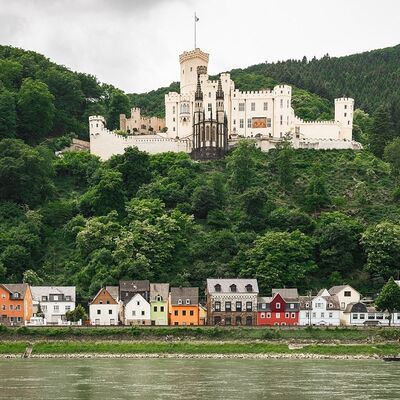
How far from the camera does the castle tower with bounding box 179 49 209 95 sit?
391 feet

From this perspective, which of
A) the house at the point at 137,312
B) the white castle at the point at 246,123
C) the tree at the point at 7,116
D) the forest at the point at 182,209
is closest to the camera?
the house at the point at 137,312

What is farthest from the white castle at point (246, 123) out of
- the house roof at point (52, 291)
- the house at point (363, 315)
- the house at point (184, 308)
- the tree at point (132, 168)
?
the house at point (363, 315)

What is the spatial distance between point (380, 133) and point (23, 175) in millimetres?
50310

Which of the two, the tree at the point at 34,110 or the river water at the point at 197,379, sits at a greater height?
the tree at the point at 34,110

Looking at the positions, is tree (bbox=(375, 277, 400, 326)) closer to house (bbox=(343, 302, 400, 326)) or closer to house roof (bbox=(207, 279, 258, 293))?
house (bbox=(343, 302, 400, 326))

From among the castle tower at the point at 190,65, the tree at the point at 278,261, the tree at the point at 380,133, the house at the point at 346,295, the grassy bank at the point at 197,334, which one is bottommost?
the grassy bank at the point at 197,334

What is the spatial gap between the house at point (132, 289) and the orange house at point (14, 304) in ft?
27.2

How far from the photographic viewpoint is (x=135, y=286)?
76.5 meters

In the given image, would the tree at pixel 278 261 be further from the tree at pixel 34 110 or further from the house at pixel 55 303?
the tree at pixel 34 110

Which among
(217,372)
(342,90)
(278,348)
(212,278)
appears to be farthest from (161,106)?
(217,372)

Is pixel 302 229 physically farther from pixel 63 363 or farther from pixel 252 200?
pixel 63 363

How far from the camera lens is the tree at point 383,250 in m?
81.2

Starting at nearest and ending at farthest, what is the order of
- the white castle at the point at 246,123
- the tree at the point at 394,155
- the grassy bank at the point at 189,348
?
the grassy bank at the point at 189,348
the tree at the point at 394,155
the white castle at the point at 246,123

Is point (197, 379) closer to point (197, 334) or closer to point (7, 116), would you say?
point (197, 334)
